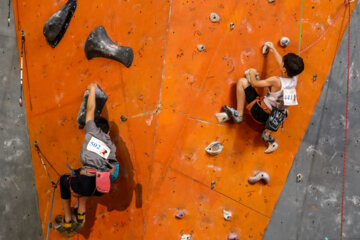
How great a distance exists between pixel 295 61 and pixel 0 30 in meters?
3.09

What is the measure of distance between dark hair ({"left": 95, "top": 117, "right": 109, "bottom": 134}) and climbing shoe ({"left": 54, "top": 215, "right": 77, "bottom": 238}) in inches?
35.5

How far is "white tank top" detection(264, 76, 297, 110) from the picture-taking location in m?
3.17

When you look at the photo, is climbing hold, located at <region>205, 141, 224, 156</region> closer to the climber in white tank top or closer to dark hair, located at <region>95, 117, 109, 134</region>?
the climber in white tank top

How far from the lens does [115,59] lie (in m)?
3.42

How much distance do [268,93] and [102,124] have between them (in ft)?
5.07

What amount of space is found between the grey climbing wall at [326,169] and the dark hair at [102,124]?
1904 mm

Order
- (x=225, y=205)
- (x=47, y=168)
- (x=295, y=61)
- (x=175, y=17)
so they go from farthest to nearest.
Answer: (x=47, y=168)
(x=225, y=205)
(x=175, y=17)
(x=295, y=61)

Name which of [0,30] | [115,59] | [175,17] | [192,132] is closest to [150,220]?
[192,132]

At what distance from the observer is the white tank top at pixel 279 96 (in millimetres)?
3174

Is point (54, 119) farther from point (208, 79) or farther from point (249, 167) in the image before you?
point (249, 167)

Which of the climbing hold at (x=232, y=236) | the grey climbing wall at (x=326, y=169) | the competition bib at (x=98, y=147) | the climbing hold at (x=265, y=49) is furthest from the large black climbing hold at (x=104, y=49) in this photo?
the grey climbing wall at (x=326, y=169)

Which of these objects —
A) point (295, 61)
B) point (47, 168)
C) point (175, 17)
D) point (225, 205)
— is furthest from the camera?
point (47, 168)

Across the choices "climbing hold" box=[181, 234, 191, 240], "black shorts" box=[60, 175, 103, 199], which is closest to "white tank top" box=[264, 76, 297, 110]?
"climbing hold" box=[181, 234, 191, 240]

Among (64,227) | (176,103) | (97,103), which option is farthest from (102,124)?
(64,227)
